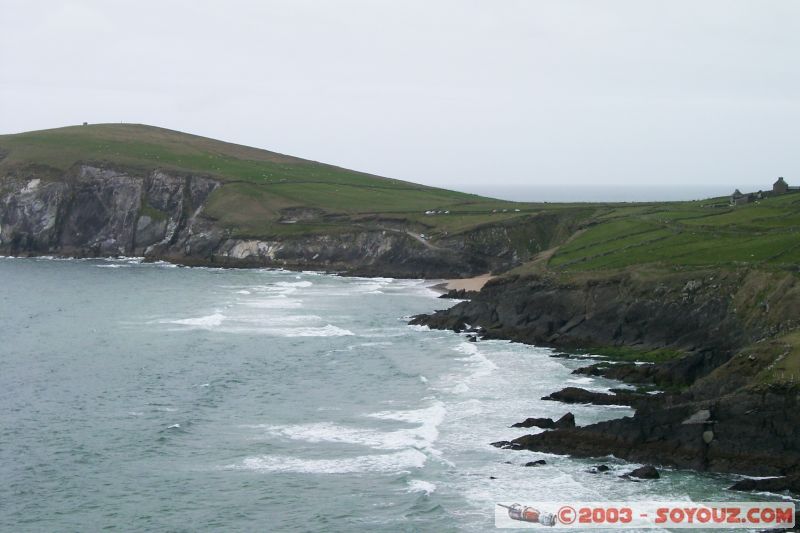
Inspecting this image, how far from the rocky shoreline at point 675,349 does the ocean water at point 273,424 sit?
1615mm

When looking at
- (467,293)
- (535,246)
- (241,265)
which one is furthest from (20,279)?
(535,246)

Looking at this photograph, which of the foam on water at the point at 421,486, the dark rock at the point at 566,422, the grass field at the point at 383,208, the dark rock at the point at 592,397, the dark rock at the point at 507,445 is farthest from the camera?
the grass field at the point at 383,208

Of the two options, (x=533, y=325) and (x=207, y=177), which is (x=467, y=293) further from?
(x=207, y=177)

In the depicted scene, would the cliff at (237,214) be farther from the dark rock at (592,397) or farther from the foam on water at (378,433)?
the foam on water at (378,433)

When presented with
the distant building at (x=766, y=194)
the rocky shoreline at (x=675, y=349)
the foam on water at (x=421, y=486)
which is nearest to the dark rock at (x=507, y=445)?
the rocky shoreline at (x=675, y=349)

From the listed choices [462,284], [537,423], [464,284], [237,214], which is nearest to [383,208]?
[237,214]

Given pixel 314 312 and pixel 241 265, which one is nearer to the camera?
pixel 314 312

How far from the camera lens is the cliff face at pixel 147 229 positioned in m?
132

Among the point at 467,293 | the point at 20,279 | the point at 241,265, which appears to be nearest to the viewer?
the point at 467,293

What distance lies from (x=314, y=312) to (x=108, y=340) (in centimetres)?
2052

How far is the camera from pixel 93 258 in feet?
477

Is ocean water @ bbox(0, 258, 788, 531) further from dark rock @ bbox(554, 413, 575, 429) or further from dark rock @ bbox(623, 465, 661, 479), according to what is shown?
dark rock @ bbox(554, 413, 575, 429)

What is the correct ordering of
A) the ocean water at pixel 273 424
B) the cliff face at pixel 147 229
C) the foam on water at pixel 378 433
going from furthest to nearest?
the cliff face at pixel 147 229 → the foam on water at pixel 378 433 → the ocean water at pixel 273 424

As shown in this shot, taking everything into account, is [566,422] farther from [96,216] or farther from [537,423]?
[96,216]
